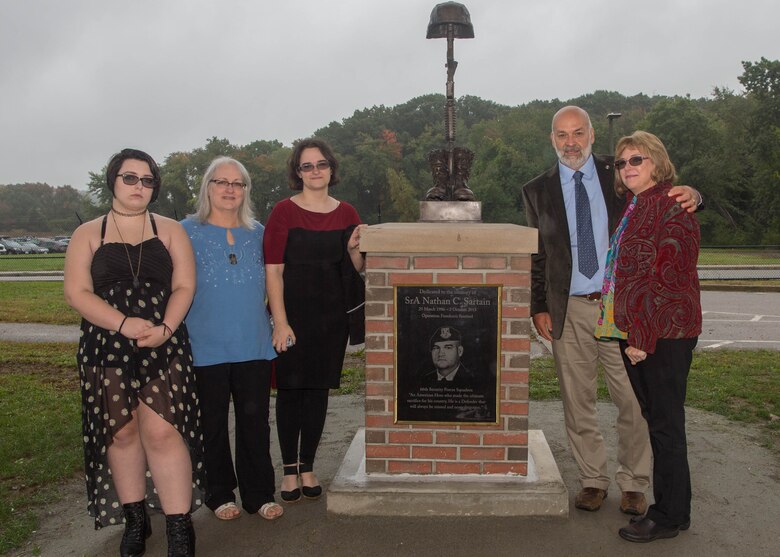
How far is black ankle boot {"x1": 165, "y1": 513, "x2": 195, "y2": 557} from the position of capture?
3.03 m

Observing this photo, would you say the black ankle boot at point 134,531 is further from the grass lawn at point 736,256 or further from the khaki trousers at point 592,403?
the grass lawn at point 736,256

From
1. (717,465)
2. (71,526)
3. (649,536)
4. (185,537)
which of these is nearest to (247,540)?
(185,537)

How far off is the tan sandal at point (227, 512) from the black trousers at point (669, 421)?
6.96 feet

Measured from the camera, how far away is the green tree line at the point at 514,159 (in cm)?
4303

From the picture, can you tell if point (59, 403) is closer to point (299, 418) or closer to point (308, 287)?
point (299, 418)

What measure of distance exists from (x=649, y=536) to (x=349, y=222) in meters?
2.20

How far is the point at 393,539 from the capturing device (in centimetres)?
322

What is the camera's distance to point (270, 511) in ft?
11.3

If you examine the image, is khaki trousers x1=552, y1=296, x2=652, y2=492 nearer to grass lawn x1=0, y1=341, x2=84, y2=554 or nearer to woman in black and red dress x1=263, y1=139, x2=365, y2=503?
woman in black and red dress x1=263, y1=139, x2=365, y2=503

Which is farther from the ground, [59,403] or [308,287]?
[308,287]

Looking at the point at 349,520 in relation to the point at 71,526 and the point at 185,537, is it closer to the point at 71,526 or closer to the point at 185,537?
the point at 185,537

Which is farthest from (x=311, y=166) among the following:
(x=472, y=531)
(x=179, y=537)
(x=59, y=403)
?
(x=59, y=403)

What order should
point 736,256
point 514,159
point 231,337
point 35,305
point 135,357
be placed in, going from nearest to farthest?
1. point 135,357
2. point 231,337
3. point 35,305
4. point 736,256
5. point 514,159

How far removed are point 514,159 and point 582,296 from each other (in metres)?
47.0
